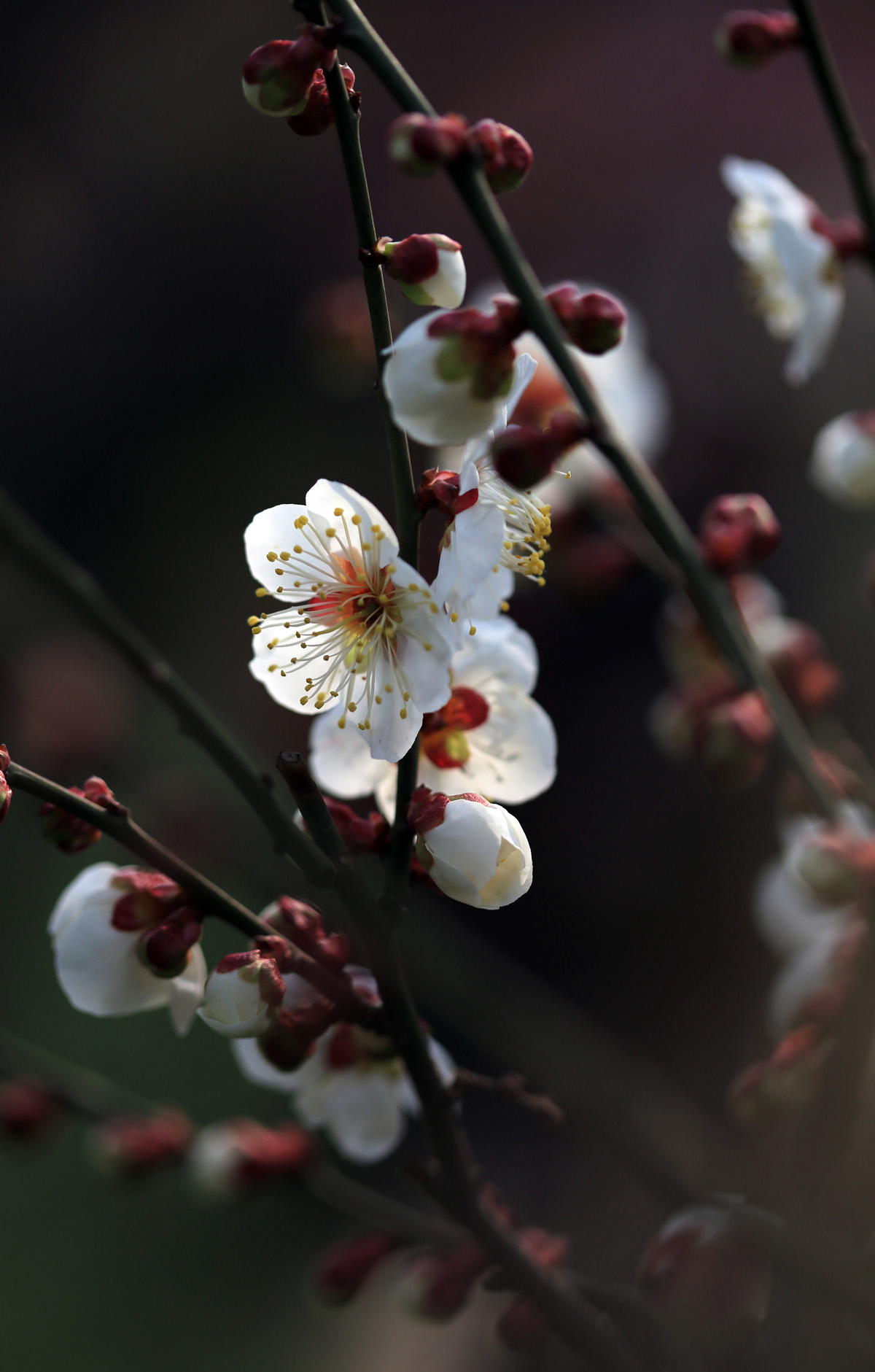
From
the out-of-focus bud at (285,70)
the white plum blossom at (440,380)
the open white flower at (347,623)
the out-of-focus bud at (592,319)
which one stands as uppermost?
the out-of-focus bud at (285,70)

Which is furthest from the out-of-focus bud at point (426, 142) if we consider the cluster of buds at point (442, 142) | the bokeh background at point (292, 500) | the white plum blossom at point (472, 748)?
the bokeh background at point (292, 500)

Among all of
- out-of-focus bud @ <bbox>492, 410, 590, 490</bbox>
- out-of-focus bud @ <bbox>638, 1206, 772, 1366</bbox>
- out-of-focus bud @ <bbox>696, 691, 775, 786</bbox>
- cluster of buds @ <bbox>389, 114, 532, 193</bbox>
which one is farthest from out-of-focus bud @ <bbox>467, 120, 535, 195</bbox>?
out-of-focus bud @ <bbox>638, 1206, 772, 1366</bbox>

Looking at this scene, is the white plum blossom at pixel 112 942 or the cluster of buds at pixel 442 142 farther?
the white plum blossom at pixel 112 942

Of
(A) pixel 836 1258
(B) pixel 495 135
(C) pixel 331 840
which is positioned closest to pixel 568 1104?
(A) pixel 836 1258

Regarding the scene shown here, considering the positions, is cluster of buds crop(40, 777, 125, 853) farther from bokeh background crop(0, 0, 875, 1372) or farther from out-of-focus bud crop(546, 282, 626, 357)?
out-of-focus bud crop(546, 282, 626, 357)

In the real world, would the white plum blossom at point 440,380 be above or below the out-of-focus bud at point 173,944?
above

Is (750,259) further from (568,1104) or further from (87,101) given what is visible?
(87,101)

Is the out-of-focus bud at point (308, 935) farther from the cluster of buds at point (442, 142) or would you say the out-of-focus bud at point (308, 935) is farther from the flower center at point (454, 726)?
the cluster of buds at point (442, 142)
